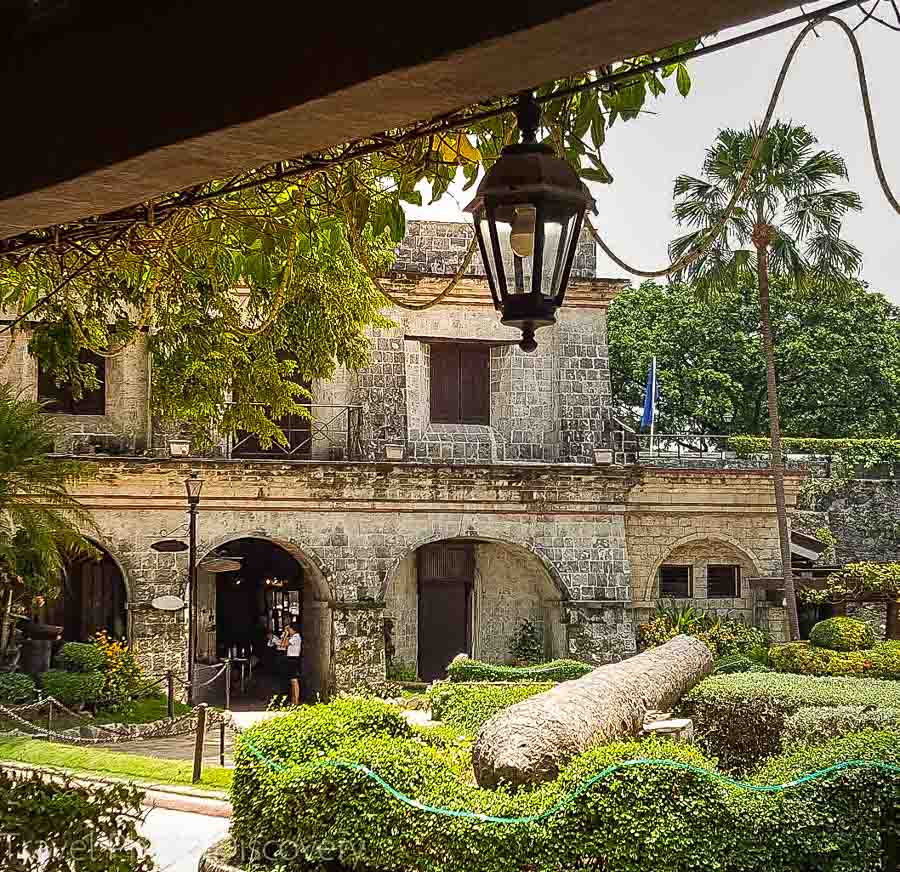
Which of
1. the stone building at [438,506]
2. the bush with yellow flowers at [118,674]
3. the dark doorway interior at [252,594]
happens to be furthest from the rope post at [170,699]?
the dark doorway interior at [252,594]

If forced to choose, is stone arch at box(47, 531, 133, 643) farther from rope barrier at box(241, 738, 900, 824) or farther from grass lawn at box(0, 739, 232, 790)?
rope barrier at box(241, 738, 900, 824)

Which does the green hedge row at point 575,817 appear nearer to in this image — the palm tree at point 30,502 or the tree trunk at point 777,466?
the palm tree at point 30,502

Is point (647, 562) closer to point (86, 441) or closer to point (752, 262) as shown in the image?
point (752, 262)

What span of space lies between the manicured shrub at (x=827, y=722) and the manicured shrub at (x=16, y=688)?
461 inches

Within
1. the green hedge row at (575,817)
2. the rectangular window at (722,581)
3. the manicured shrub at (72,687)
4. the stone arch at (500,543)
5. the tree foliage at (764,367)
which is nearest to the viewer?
the green hedge row at (575,817)

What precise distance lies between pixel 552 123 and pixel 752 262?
22.9 m

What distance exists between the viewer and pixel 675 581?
2592 centimetres

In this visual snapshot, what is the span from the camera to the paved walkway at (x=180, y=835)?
1017 centimetres

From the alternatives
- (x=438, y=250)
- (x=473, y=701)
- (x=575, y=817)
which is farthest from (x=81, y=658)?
(x=575, y=817)

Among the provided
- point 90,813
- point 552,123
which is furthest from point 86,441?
point 552,123

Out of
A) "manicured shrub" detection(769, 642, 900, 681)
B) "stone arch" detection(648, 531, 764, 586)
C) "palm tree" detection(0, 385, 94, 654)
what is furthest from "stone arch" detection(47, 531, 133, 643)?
"manicured shrub" detection(769, 642, 900, 681)

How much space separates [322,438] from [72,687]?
260 inches

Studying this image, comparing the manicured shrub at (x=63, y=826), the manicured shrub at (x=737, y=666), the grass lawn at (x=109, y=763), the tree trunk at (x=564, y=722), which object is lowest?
the grass lawn at (x=109, y=763)

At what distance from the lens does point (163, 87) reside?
2959 mm
